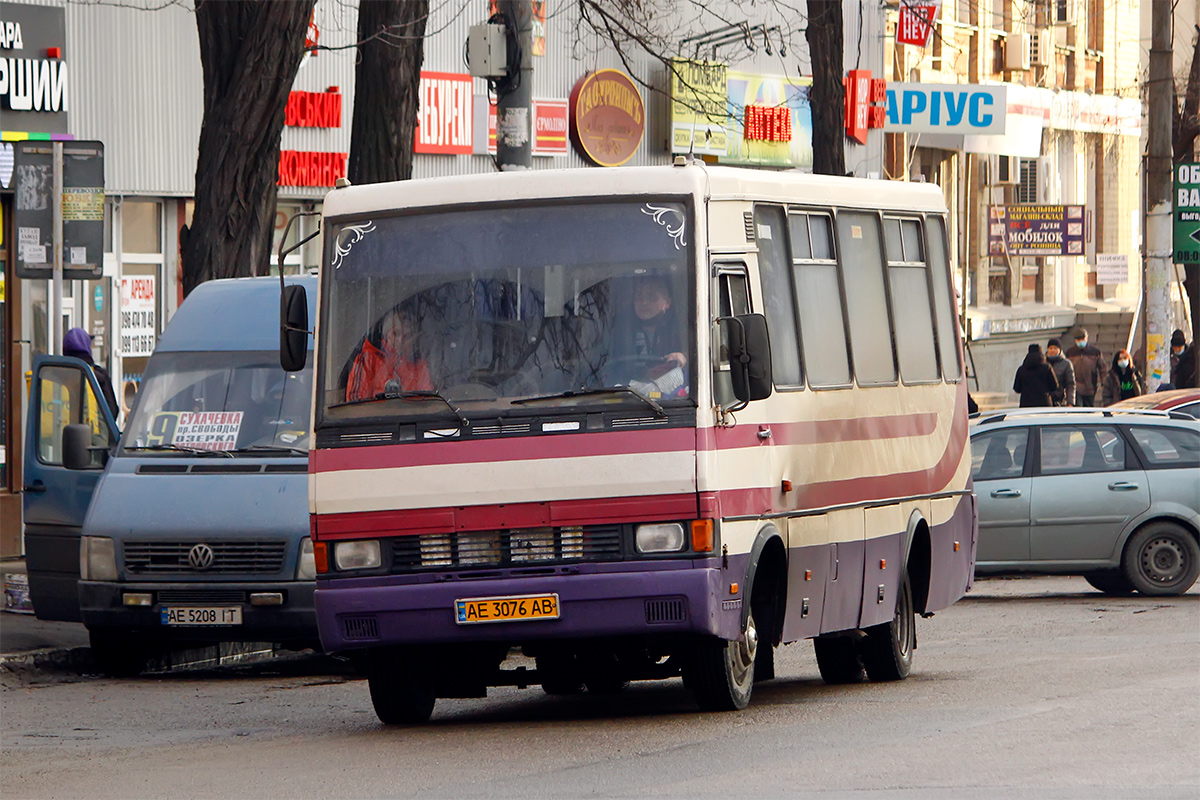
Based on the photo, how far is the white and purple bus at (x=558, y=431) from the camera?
33.4 feet

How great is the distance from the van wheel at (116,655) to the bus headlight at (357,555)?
3.93 m

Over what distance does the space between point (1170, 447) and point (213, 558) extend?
9394 millimetres

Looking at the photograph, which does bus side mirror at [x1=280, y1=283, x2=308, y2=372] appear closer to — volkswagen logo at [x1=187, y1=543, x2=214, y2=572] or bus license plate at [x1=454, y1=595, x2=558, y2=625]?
bus license plate at [x1=454, y1=595, x2=558, y2=625]

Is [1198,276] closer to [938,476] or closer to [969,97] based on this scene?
[969,97]

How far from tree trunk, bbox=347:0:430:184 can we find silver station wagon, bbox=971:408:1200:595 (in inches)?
220

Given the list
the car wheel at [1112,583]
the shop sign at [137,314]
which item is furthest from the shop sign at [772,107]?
the car wheel at [1112,583]

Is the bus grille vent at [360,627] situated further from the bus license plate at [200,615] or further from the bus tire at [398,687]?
the bus license plate at [200,615]

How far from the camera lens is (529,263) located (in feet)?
34.3

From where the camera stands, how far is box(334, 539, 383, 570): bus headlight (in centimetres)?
1045

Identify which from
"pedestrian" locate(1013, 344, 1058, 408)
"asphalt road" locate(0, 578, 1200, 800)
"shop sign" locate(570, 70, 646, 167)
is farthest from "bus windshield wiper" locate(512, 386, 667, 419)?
"pedestrian" locate(1013, 344, 1058, 408)

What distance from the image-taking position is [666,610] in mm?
10117

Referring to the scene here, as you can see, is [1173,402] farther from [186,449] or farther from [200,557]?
[200,557]

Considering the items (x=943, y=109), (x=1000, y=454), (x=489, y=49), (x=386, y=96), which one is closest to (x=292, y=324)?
(x=489, y=49)

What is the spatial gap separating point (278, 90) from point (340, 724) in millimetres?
7059
